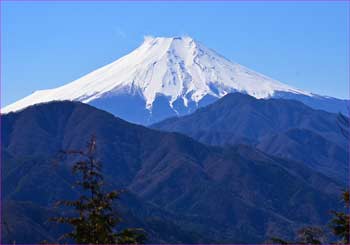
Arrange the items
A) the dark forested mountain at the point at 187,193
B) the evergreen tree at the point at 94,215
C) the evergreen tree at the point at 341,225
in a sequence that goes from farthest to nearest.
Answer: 1. the dark forested mountain at the point at 187,193
2. the evergreen tree at the point at 341,225
3. the evergreen tree at the point at 94,215

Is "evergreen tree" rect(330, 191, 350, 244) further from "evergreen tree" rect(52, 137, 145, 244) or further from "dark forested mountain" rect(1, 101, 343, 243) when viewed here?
"dark forested mountain" rect(1, 101, 343, 243)

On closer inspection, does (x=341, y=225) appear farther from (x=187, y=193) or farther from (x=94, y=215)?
(x=187, y=193)

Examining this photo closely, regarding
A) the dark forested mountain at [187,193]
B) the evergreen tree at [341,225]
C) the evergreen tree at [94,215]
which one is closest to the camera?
the evergreen tree at [94,215]

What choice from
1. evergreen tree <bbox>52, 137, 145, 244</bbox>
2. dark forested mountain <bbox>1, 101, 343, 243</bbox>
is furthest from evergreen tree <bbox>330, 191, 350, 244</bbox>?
dark forested mountain <bbox>1, 101, 343, 243</bbox>

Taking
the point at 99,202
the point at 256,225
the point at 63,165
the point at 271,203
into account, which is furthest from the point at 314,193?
the point at 99,202

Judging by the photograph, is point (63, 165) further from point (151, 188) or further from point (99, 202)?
point (99, 202)

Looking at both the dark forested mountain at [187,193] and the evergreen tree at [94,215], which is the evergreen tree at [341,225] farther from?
the dark forested mountain at [187,193]

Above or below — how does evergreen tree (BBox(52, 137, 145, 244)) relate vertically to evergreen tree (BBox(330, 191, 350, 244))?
below

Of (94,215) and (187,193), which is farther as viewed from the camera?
(187,193)

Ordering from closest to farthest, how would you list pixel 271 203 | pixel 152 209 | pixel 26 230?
pixel 26 230, pixel 152 209, pixel 271 203

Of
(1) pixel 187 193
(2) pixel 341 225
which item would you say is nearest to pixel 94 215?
(2) pixel 341 225

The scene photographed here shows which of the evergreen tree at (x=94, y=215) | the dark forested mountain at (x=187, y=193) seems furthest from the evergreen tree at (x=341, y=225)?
the dark forested mountain at (x=187, y=193)
